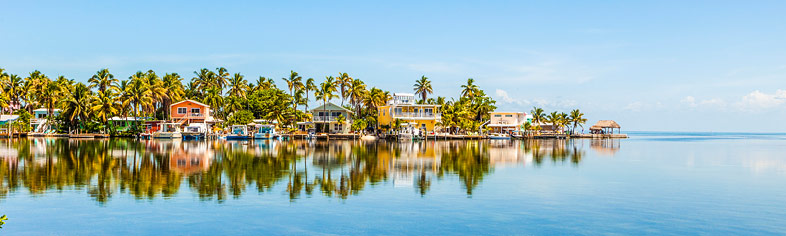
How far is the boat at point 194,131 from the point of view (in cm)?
8225

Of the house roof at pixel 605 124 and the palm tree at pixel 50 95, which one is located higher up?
the palm tree at pixel 50 95

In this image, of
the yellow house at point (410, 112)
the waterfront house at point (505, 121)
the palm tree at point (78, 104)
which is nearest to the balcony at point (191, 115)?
the palm tree at point (78, 104)

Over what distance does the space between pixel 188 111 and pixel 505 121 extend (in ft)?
201

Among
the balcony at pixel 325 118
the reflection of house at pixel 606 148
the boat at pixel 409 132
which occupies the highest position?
the balcony at pixel 325 118

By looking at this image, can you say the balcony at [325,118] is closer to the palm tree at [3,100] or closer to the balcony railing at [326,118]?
the balcony railing at [326,118]

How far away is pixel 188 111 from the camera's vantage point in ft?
283

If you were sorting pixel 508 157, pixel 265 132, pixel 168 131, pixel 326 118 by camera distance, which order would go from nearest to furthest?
1. pixel 508 157
2. pixel 168 131
3. pixel 265 132
4. pixel 326 118

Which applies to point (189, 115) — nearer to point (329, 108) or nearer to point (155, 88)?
point (155, 88)

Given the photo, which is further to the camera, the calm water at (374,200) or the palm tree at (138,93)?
the palm tree at (138,93)

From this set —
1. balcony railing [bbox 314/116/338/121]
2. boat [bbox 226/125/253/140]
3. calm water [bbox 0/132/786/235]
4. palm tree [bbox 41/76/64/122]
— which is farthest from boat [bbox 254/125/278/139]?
calm water [bbox 0/132/786/235]

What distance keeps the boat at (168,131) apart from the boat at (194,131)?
3.23 feet

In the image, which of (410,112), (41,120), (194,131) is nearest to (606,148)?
(410,112)

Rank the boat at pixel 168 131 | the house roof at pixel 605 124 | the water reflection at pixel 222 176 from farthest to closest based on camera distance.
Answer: the house roof at pixel 605 124 < the boat at pixel 168 131 < the water reflection at pixel 222 176

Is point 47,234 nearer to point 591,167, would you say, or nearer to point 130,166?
point 130,166
